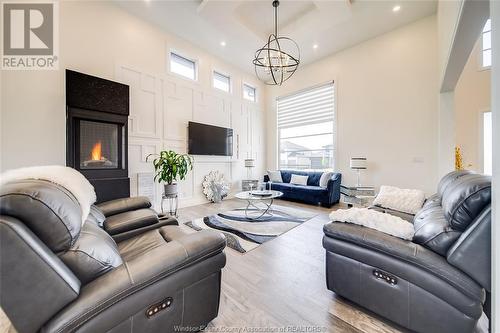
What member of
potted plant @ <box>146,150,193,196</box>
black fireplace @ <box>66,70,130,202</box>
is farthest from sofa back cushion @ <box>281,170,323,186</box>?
black fireplace @ <box>66,70,130,202</box>

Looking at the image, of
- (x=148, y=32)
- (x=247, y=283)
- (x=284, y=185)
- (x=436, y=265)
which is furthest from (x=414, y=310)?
(x=148, y=32)

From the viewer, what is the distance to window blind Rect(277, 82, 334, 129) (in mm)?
5410

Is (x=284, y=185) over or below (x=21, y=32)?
below

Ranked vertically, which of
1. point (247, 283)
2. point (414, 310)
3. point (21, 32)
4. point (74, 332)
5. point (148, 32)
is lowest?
Result: point (247, 283)

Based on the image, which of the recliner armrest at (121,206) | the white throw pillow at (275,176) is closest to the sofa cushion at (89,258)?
the recliner armrest at (121,206)

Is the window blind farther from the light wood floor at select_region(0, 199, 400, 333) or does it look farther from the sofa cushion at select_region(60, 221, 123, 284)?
the sofa cushion at select_region(60, 221, 123, 284)

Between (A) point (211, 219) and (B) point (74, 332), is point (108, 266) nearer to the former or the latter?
(B) point (74, 332)

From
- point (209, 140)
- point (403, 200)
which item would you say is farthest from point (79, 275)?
point (209, 140)

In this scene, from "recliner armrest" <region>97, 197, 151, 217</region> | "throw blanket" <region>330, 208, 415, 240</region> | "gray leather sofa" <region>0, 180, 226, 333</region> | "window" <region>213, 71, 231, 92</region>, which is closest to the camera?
"gray leather sofa" <region>0, 180, 226, 333</region>

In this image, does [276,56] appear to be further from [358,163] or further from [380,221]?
[380,221]

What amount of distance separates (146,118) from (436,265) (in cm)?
453

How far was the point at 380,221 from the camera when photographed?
1.42 meters

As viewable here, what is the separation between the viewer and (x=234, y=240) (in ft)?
8.82

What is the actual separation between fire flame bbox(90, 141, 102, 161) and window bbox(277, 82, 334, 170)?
189 inches
